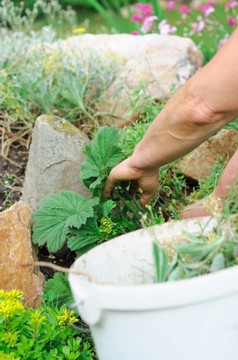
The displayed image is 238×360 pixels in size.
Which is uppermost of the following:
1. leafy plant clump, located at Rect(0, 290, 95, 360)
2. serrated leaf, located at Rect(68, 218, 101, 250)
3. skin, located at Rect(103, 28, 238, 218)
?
skin, located at Rect(103, 28, 238, 218)

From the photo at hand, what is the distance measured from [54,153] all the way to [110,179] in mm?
535

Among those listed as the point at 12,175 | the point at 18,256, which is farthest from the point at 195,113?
the point at 12,175

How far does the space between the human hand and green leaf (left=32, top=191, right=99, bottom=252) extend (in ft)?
0.37

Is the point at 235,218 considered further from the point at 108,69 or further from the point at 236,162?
the point at 108,69

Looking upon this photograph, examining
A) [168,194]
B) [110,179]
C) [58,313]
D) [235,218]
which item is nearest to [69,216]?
[110,179]

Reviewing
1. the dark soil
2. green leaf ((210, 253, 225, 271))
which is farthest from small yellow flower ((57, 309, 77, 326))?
the dark soil

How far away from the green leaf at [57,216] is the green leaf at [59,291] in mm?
134

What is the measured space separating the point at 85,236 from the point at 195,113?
85cm

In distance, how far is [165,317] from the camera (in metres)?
1.25

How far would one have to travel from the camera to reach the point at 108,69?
345 cm

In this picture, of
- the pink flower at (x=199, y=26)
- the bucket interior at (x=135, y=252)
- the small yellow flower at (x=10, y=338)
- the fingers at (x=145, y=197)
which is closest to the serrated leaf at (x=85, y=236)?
the fingers at (x=145, y=197)

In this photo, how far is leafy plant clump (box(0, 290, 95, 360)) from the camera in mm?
1735

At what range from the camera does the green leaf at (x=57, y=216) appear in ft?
7.18

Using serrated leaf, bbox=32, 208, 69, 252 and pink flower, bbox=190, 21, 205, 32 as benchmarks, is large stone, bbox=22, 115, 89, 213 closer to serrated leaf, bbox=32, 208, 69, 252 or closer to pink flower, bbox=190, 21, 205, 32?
serrated leaf, bbox=32, 208, 69, 252
